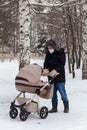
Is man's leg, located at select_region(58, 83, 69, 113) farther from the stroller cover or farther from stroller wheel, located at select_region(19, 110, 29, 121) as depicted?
stroller wheel, located at select_region(19, 110, 29, 121)

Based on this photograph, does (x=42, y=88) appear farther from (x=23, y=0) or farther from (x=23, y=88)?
(x=23, y=0)

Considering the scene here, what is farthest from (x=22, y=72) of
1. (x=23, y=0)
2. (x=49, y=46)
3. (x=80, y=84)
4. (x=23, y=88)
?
(x=80, y=84)

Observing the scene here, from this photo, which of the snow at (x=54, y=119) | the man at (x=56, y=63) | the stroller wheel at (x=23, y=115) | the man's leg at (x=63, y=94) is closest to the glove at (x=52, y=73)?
the man at (x=56, y=63)

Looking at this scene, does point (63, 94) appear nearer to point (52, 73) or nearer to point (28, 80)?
point (52, 73)

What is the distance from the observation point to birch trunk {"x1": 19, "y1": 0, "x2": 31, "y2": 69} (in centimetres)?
1479

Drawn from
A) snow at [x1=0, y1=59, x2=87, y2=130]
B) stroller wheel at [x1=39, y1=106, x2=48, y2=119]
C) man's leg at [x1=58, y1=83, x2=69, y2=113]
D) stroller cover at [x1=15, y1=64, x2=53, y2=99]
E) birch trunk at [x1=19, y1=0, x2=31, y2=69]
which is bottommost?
snow at [x1=0, y1=59, x2=87, y2=130]

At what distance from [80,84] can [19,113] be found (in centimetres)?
681

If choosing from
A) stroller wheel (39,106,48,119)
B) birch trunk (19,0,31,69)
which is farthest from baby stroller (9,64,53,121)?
birch trunk (19,0,31,69)

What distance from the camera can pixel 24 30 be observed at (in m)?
15.0

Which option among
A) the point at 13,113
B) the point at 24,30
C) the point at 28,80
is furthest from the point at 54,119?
the point at 24,30

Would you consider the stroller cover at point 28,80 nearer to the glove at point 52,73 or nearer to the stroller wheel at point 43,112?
the glove at point 52,73

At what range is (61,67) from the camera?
10.6 metres

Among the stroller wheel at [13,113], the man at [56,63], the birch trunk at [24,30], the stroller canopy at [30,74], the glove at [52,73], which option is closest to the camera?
the stroller canopy at [30,74]

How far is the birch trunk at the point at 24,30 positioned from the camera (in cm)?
1479
